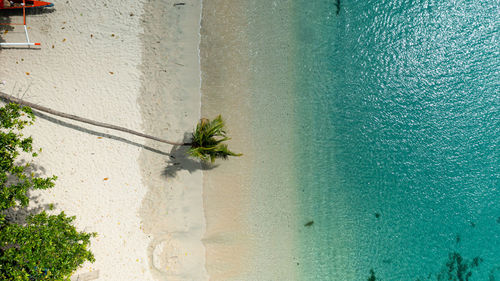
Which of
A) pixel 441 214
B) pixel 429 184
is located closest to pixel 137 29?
pixel 429 184

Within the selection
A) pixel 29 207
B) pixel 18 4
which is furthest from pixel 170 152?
pixel 18 4

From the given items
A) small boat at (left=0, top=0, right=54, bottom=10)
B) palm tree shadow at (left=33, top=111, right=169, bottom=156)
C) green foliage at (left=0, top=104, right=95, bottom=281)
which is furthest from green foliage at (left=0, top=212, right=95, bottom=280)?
small boat at (left=0, top=0, right=54, bottom=10)

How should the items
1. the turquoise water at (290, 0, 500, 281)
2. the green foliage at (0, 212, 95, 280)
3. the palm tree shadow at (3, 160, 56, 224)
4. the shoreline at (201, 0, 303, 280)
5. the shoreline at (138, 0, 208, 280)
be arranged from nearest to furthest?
the green foliage at (0, 212, 95, 280) < the palm tree shadow at (3, 160, 56, 224) < the shoreline at (138, 0, 208, 280) < the shoreline at (201, 0, 303, 280) < the turquoise water at (290, 0, 500, 281)

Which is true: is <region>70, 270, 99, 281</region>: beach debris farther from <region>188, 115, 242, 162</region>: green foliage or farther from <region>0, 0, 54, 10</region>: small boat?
<region>0, 0, 54, 10</region>: small boat

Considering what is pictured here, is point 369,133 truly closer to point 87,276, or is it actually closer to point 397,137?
point 397,137

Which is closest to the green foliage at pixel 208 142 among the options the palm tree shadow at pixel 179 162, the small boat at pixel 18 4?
the palm tree shadow at pixel 179 162

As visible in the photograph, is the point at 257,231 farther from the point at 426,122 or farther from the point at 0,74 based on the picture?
the point at 0,74
